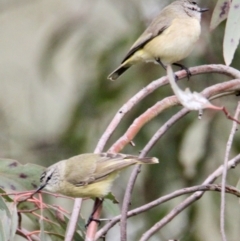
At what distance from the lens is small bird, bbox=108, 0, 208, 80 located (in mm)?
2682

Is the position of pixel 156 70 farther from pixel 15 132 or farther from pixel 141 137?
pixel 15 132

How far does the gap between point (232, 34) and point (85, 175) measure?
2.33 ft

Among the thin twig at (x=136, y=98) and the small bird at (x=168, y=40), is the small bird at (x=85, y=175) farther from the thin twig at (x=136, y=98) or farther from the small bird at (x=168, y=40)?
the small bird at (x=168, y=40)

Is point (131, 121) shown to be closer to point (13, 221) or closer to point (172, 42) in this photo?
point (172, 42)

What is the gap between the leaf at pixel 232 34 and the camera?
5.23ft

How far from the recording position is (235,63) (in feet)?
9.36

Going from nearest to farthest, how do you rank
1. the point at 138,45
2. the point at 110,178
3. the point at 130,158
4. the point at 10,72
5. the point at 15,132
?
the point at 130,158 → the point at 110,178 → the point at 138,45 → the point at 15,132 → the point at 10,72

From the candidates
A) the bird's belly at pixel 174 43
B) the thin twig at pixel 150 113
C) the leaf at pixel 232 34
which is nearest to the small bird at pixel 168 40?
the bird's belly at pixel 174 43

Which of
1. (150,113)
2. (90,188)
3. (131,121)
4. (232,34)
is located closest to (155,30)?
(131,121)

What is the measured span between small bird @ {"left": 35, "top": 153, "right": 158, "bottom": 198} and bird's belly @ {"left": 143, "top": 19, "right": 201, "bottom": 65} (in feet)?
2.69

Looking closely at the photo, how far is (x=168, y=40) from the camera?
2746 millimetres

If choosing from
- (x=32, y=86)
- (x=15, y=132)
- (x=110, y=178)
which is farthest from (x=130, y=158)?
(x=32, y=86)

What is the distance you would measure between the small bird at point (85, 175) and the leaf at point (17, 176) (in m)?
0.03

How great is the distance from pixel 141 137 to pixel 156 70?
476mm
